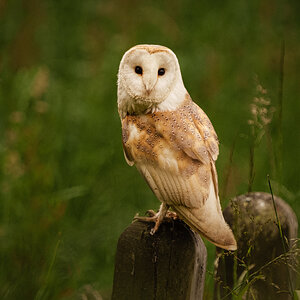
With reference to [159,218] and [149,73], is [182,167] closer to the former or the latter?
[159,218]

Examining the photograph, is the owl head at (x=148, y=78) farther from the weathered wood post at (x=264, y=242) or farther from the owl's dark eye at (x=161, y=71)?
the weathered wood post at (x=264, y=242)

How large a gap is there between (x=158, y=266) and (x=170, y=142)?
A: 1.53 ft

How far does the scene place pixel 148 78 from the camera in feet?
6.03

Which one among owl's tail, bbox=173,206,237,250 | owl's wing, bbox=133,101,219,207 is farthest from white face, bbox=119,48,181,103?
owl's tail, bbox=173,206,237,250

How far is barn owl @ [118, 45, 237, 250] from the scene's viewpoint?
5.98 ft

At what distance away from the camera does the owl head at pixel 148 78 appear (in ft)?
6.04

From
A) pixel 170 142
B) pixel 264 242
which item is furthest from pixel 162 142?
pixel 264 242

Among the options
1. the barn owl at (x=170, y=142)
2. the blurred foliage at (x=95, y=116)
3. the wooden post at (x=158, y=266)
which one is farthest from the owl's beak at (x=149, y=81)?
the wooden post at (x=158, y=266)

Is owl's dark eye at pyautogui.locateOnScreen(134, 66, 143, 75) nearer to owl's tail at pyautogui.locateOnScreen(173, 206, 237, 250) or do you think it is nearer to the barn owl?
the barn owl

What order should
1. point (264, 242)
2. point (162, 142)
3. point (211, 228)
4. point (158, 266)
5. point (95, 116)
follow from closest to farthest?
point (158, 266)
point (211, 228)
point (162, 142)
point (264, 242)
point (95, 116)

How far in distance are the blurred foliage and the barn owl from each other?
13 cm

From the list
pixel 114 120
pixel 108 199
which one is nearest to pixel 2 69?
pixel 114 120

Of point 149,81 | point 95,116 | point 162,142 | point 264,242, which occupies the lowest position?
point 264,242

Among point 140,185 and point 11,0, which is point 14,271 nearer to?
point 140,185
